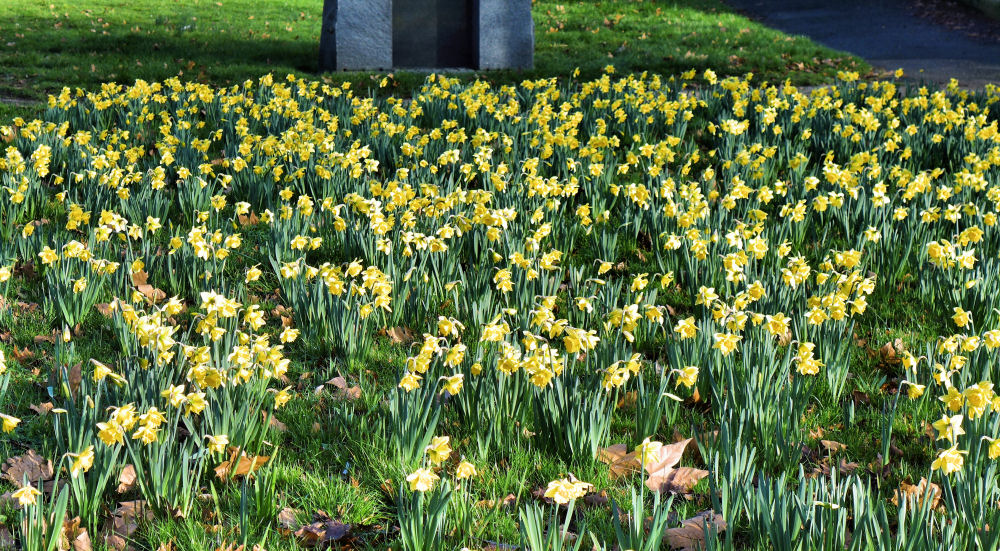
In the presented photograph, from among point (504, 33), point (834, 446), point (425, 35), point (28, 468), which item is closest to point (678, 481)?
point (834, 446)

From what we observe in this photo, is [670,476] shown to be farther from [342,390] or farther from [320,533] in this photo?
[342,390]

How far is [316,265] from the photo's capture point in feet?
13.6

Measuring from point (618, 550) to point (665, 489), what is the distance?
0.31 metres

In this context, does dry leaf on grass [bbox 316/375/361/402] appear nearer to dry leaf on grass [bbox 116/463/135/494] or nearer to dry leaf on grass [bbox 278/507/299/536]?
dry leaf on grass [bbox 278/507/299/536]

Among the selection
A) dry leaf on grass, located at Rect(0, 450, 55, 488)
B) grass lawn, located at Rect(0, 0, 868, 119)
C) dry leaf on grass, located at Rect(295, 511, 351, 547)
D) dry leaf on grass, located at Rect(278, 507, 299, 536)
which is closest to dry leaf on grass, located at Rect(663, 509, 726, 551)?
dry leaf on grass, located at Rect(295, 511, 351, 547)

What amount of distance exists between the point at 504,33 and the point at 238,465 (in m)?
7.85

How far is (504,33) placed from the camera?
962cm

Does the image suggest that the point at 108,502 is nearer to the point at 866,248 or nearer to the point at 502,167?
the point at 502,167

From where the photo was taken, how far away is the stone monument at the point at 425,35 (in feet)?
29.8

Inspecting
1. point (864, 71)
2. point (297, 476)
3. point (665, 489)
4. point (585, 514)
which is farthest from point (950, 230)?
point (864, 71)

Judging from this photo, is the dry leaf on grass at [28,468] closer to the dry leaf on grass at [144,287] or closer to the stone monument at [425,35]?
the dry leaf on grass at [144,287]

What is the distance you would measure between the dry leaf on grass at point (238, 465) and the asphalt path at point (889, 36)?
7888 millimetres

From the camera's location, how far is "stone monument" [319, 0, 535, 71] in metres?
9.09

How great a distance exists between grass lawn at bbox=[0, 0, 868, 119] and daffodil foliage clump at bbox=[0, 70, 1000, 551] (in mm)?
3839
